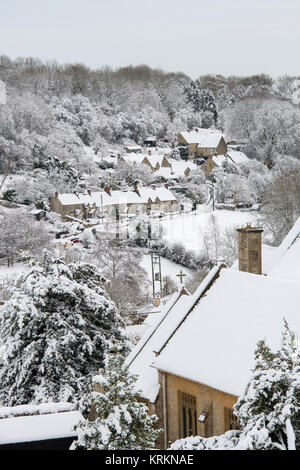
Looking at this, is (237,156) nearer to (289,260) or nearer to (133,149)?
(133,149)

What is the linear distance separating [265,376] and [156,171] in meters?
58.9

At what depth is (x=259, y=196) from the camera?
54594 mm

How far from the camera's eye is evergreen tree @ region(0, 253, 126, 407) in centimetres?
1330

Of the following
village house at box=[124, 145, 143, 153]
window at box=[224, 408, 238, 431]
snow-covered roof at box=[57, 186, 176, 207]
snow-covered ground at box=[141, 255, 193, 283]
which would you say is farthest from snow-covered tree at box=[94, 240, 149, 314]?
village house at box=[124, 145, 143, 153]

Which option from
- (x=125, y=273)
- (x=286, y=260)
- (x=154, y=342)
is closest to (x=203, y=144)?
(x=125, y=273)

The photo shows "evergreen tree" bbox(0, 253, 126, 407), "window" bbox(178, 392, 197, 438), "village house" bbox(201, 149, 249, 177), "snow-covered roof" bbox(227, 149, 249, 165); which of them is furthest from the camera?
"snow-covered roof" bbox(227, 149, 249, 165)

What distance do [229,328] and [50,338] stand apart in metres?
4.92

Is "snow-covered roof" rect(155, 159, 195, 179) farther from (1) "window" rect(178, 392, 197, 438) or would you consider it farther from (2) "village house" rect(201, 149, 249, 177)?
(1) "window" rect(178, 392, 197, 438)

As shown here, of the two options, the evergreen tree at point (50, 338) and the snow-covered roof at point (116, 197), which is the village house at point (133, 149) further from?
the evergreen tree at point (50, 338)

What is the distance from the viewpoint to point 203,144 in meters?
73.7

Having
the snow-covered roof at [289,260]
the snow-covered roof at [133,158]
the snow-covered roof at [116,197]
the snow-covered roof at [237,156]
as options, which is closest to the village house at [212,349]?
the snow-covered roof at [289,260]

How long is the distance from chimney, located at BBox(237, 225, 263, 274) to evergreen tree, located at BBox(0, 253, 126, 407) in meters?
4.16

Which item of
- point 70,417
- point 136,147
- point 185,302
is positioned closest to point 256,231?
point 185,302

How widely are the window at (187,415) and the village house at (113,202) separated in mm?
36243
